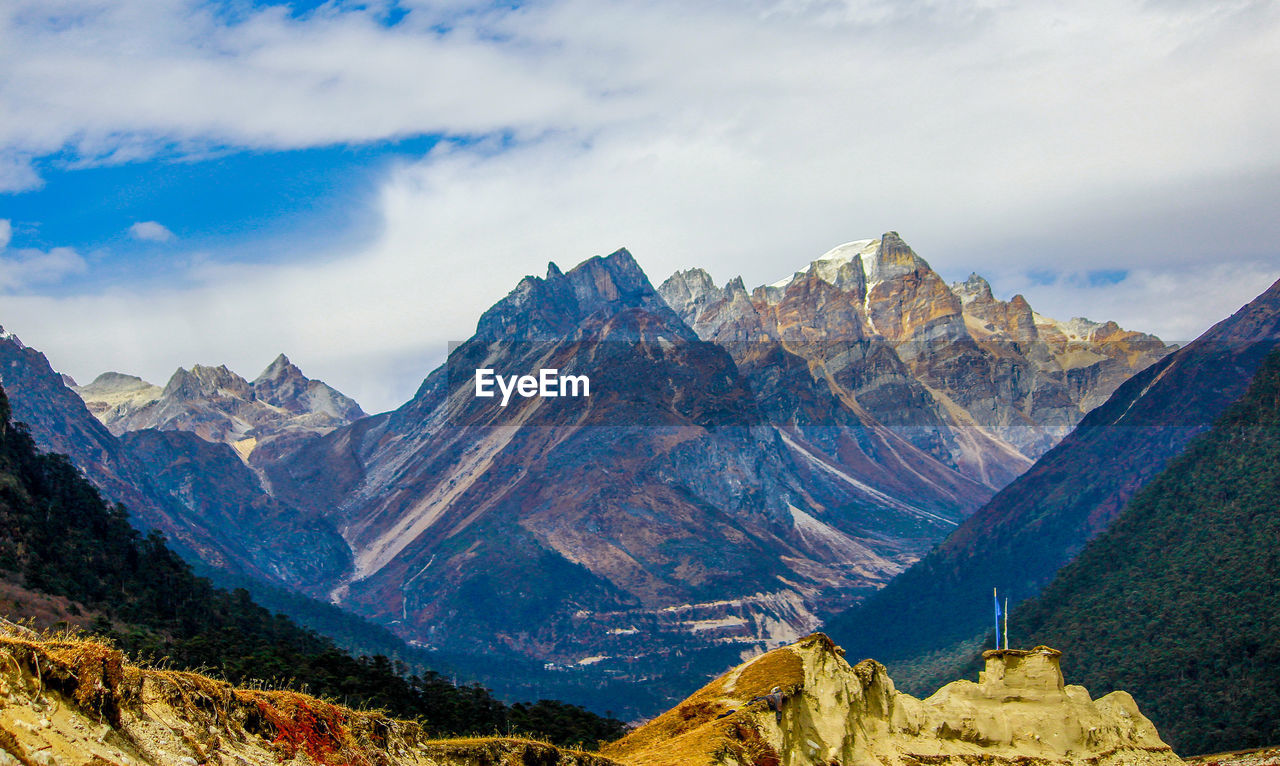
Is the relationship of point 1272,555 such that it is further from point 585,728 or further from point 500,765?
point 500,765

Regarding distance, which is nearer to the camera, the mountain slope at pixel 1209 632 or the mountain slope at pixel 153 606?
the mountain slope at pixel 153 606

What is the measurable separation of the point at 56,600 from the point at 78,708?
103 meters

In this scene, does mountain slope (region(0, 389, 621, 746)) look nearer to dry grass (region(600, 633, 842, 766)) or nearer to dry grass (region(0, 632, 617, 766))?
dry grass (region(600, 633, 842, 766))

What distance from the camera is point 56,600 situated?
4739 inches

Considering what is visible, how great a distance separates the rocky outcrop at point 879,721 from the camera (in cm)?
5762

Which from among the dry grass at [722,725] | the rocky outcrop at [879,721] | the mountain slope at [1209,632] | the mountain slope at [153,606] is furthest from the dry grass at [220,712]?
the mountain slope at [1209,632]

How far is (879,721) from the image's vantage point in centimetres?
6700

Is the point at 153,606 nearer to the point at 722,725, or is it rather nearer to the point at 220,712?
the point at 722,725

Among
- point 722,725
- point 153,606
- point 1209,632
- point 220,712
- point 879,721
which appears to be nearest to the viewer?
point 220,712

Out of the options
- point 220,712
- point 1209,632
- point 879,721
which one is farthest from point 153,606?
point 1209,632

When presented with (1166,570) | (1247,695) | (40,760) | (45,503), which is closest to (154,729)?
(40,760)

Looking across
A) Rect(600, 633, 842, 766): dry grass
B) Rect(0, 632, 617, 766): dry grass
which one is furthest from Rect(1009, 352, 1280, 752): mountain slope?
Rect(0, 632, 617, 766): dry grass

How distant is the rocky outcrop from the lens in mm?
57625

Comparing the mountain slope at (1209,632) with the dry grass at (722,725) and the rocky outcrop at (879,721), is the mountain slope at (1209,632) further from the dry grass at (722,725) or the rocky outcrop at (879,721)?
the dry grass at (722,725)
